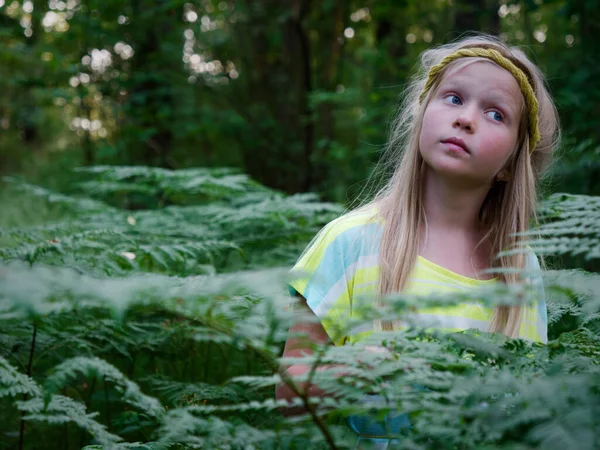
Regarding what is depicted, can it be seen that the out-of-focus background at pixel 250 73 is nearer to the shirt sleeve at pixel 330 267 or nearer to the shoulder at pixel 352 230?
the shoulder at pixel 352 230

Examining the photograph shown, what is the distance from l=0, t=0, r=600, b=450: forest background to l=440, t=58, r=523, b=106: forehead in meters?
0.38

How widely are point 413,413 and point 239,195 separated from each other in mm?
2805

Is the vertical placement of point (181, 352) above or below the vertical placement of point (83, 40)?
below

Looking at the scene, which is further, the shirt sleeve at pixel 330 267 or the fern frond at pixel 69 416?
the shirt sleeve at pixel 330 267

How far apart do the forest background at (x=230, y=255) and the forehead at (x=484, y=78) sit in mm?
377

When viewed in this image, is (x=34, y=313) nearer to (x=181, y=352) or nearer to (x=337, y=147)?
(x=181, y=352)

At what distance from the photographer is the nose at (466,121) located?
1673 millimetres

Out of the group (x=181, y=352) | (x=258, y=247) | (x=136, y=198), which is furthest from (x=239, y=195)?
(x=136, y=198)

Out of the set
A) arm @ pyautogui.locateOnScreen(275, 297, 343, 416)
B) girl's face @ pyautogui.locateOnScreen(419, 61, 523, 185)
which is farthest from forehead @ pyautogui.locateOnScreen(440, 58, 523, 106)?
arm @ pyautogui.locateOnScreen(275, 297, 343, 416)

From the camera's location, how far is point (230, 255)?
3490 millimetres

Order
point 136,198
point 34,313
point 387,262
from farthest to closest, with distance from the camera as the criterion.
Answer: point 136,198 → point 387,262 → point 34,313

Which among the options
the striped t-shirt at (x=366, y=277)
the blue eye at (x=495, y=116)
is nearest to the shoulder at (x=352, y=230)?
the striped t-shirt at (x=366, y=277)

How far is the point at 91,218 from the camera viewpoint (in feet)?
10.4

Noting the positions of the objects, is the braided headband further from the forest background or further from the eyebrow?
the forest background
